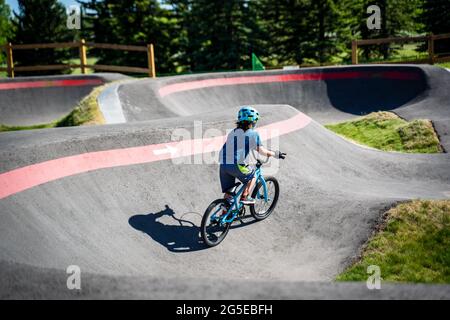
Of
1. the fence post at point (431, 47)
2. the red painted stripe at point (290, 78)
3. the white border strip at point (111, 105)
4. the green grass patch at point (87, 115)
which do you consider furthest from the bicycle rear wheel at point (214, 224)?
the fence post at point (431, 47)

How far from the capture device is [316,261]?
7.00m

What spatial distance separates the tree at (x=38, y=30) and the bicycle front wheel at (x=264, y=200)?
156ft

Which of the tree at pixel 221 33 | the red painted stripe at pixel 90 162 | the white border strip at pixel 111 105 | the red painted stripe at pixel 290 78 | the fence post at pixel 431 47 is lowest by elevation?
the red painted stripe at pixel 90 162

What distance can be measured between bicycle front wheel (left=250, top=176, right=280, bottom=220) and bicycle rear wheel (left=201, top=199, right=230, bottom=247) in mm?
812

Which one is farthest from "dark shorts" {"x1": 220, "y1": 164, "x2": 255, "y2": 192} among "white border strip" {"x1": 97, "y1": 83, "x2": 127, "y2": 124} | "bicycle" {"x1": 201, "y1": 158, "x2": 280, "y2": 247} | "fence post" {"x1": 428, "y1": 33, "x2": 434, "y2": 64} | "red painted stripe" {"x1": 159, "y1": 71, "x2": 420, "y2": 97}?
"fence post" {"x1": 428, "y1": 33, "x2": 434, "y2": 64}

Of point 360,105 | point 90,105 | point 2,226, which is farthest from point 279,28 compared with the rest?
point 2,226

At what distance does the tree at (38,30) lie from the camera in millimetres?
49781

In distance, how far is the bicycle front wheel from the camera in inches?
322

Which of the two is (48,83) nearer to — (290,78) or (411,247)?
(290,78)

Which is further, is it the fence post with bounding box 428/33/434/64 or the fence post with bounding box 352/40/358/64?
the fence post with bounding box 352/40/358/64

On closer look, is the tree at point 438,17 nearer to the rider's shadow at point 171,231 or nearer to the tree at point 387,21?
the tree at point 387,21

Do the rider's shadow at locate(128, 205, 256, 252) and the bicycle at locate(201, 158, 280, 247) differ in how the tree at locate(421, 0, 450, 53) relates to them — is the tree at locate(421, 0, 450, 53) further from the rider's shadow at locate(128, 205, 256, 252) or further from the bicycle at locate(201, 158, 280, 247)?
the rider's shadow at locate(128, 205, 256, 252)

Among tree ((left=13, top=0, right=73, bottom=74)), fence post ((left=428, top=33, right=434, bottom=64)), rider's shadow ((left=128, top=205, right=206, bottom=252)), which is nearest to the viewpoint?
rider's shadow ((left=128, top=205, right=206, bottom=252))
